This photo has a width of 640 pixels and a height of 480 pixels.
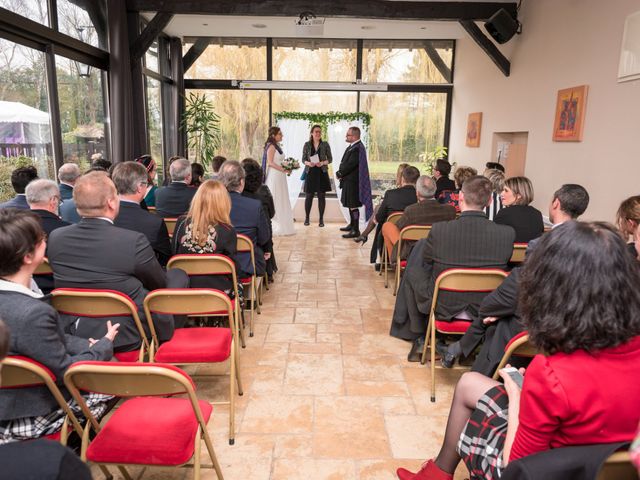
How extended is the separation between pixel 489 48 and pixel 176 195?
186 inches

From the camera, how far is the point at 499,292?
225 cm

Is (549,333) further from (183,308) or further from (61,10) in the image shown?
(61,10)

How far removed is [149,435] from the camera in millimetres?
1591

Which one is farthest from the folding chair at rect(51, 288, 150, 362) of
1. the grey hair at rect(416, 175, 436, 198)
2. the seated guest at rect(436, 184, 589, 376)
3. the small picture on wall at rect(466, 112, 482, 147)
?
the small picture on wall at rect(466, 112, 482, 147)

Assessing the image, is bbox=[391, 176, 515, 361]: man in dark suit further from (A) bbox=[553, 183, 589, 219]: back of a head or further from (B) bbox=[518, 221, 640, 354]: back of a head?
(B) bbox=[518, 221, 640, 354]: back of a head

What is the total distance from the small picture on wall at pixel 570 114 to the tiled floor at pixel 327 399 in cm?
252

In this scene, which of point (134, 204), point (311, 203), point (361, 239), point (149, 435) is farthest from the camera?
point (311, 203)

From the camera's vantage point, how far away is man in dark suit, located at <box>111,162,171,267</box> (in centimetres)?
281

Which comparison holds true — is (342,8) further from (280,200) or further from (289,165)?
(280,200)

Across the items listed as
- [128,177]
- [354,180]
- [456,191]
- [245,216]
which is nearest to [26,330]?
[128,177]

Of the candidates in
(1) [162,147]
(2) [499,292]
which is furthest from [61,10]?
(2) [499,292]

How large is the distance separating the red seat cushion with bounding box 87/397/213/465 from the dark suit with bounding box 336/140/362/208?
567 centimetres

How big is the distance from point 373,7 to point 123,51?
129 inches

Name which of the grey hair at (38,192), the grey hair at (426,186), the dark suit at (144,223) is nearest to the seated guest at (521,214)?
the grey hair at (426,186)
